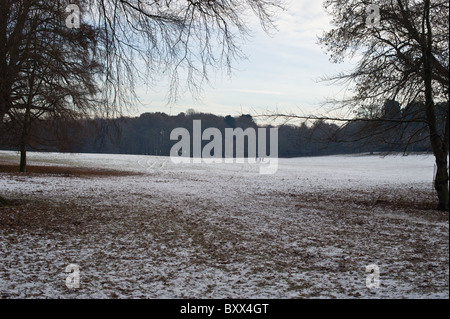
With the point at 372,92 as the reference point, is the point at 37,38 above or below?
above

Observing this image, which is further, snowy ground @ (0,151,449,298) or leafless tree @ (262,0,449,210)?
leafless tree @ (262,0,449,210)

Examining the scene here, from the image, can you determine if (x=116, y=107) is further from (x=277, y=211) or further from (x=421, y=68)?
A: (x=421, y=68)

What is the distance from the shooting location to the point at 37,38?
1022 cm

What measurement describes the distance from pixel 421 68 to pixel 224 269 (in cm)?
790

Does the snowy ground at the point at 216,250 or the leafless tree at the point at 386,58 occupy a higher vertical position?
the leafless tree at the point at 386,58

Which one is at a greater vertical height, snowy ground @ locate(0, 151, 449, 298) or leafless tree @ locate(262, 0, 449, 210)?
leafless tree @ locate(262, 0, 449, 210)

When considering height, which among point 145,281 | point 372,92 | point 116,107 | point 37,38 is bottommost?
point 145,281

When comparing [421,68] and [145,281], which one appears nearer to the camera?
[145,281]

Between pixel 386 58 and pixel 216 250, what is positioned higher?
pixel 386 58

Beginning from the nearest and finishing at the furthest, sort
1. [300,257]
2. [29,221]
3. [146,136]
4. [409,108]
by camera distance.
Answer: [300,257]
[29,221]
[409,108]
[146,136]

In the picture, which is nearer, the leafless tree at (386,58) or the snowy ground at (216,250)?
the snowy ground at (216,250)

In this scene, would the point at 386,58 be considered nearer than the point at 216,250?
No
